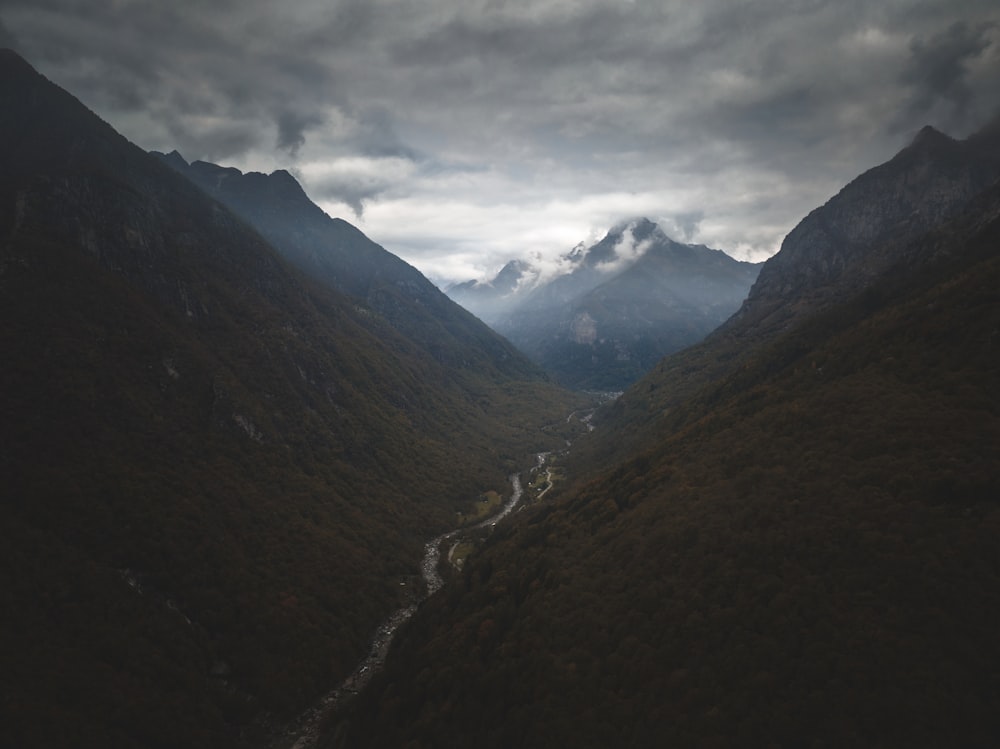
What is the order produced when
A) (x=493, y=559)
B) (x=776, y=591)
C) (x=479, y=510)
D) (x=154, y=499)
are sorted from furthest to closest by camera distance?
(x=479, y=510) → (x=493, y=559) → (x=154, y=499) → (x=776, y=591)

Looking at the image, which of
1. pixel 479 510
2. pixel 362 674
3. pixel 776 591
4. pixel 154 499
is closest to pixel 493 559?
pixel 362 674

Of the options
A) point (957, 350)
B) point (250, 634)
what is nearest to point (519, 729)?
point (250, 634)

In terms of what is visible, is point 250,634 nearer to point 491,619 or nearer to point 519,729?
point 491,619

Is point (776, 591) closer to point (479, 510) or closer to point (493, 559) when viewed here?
point (493, 559)

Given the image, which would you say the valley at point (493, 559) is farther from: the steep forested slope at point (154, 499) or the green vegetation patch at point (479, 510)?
the green vegetation patch at point (479, 510)

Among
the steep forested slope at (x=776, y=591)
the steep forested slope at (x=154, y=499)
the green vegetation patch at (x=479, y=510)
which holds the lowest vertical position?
the steep forested slope at (x=776, y=591)

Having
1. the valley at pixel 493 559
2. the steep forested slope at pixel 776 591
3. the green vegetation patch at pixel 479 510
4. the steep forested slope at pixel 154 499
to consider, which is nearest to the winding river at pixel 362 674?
the valley at pixel 493 559
